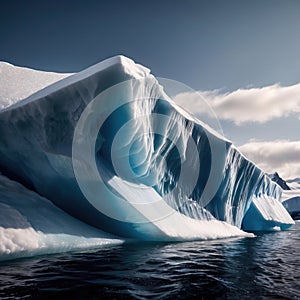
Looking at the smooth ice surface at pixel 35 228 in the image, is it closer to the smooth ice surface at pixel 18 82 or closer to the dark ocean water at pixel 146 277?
the dark ocean water at pixel 146 277

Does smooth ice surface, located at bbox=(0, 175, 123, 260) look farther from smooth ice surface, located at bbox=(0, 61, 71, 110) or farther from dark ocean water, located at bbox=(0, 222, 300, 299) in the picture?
smooth ice surface, located at bbox=(0, 61, 71, 110)

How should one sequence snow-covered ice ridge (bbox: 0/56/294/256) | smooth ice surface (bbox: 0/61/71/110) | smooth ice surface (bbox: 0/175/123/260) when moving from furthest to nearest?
smooth ice surface (bbox: 0/61/71/110), snow-covered ice ridge (bbox: 0/56/294/256), smooth ice surface (bbox: 0/175/123/260)

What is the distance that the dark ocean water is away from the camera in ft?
10.0

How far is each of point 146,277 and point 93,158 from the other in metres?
3.74

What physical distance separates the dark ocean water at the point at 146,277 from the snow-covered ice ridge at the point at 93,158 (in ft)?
3.54

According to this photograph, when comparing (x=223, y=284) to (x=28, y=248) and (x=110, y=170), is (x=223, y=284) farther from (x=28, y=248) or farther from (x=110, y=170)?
(x=110, y=170)

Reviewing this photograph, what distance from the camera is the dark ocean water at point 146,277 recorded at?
306 centimetres

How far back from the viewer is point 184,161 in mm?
10414

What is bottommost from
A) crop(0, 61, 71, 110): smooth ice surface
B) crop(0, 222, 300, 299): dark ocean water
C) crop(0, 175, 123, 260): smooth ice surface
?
crop(0, 222, 300, 299): dark ocean water

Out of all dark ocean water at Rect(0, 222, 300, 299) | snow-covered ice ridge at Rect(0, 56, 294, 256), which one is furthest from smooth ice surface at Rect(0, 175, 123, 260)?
dark ocean water at Rect(0, 222, 300, 299)

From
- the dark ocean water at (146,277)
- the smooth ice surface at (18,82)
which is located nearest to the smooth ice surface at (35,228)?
the dark ocean water at (146,277)

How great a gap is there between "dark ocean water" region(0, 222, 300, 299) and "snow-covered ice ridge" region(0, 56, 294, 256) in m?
1.08

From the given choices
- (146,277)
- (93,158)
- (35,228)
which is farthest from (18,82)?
(146,277)

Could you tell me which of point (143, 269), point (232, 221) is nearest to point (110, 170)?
point (143, 269)
